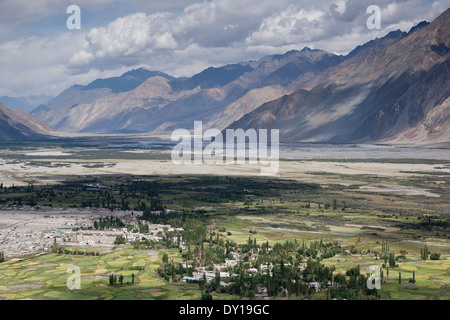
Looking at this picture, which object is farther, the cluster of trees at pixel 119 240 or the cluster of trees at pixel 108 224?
the cluster of trees at pixel 108 224

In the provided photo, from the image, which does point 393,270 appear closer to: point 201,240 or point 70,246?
point 201,240
